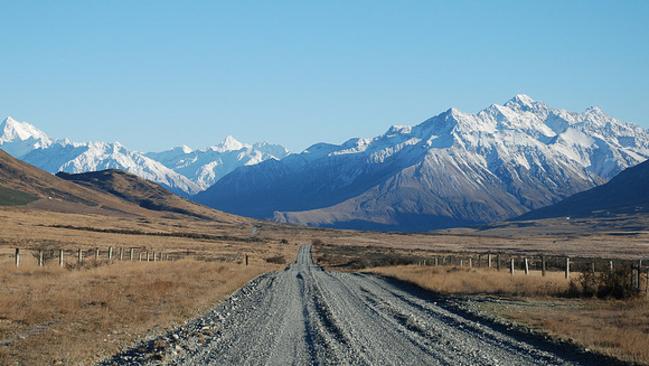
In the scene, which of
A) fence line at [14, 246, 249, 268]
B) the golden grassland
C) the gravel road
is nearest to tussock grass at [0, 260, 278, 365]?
the gravel road

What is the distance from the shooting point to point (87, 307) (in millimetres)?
25406

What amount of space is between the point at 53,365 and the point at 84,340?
3267 millimetres

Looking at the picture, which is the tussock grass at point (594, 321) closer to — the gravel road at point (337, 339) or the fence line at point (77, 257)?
the gravel road at point (337, 339)

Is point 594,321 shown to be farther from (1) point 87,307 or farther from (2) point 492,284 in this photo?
(1) point 87,307

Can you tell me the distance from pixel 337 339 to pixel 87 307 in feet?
30.7

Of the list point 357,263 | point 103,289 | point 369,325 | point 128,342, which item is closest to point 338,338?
point 369,325

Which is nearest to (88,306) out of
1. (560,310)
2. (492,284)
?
(560,310)

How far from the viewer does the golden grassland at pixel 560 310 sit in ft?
66.4

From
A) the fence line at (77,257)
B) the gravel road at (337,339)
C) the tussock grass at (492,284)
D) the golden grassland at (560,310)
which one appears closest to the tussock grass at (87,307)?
the gravel road at (337,339)

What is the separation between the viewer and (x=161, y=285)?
3397 centimetres

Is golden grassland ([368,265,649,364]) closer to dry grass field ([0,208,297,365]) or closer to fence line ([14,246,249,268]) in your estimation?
dry grass field ([0,208,297,365])

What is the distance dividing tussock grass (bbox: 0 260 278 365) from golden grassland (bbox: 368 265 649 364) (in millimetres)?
11179

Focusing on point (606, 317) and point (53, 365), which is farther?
point (606, 317)

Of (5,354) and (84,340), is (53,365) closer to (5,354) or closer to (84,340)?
(5,354)
